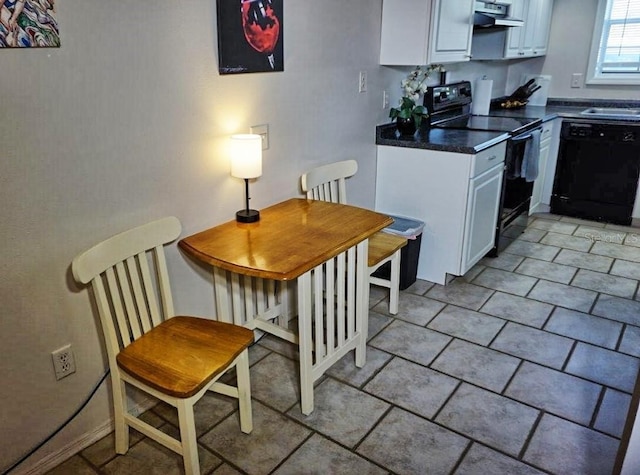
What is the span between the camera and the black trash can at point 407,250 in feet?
10.2

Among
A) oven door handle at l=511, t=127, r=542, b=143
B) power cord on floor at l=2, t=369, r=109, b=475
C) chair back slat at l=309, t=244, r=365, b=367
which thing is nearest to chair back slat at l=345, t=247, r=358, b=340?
chair back slat at l=309, t=244, r=365, b=367

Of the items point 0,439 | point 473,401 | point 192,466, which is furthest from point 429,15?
point 0,439

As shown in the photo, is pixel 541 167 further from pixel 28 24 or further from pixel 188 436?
pixel 28 24

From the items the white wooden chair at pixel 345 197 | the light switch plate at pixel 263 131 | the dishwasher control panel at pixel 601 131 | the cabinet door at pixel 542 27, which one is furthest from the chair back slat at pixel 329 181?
the cabinet door at pixel 542 27

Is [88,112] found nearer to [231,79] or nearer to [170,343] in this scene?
[231,79]

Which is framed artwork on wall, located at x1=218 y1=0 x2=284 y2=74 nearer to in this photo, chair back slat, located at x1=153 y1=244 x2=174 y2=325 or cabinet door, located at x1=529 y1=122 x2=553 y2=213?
chair back slat, located at x1=153 y1=244 x2=174 y2=325

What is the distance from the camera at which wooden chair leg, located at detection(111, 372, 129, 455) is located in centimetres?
186

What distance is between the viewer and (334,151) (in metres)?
3.00

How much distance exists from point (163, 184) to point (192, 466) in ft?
3.41

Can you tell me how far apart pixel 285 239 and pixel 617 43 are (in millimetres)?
4216

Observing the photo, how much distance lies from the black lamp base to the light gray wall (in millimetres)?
83

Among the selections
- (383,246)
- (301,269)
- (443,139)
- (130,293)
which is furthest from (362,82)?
(130,293)

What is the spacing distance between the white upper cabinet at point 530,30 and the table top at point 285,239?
2.59m

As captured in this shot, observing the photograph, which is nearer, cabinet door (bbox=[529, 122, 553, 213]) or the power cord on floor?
the power cord on floor
